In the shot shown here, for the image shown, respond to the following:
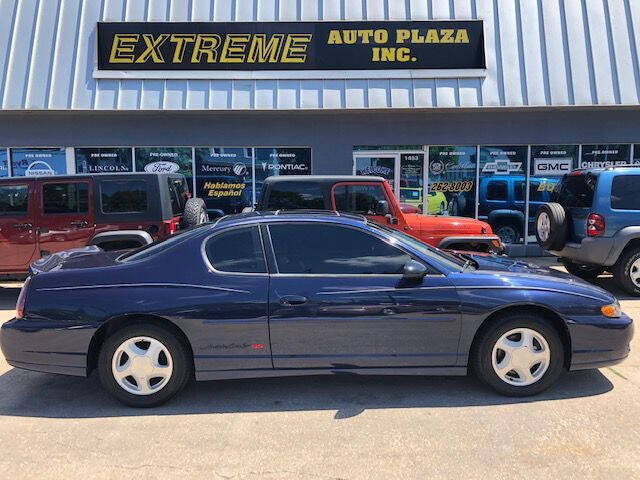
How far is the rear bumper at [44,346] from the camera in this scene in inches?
152

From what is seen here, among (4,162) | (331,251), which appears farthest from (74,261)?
(4,162)

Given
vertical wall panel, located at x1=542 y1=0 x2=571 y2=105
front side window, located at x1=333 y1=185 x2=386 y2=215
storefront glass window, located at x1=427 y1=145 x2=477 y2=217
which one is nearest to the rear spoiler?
front side window, located at x1=333 y1=185 x2=386 y2=215

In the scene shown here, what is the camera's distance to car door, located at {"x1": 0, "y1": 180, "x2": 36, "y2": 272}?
7277 mm

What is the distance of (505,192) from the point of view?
11.7 m

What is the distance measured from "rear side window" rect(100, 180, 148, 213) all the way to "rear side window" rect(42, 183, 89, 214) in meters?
0.26

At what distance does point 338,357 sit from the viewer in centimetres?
393

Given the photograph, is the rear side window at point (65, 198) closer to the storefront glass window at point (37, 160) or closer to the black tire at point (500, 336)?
the storefront glass window at point (37, 160)

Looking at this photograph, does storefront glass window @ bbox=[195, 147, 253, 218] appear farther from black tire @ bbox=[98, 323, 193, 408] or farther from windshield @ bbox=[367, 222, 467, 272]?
black tire @ bbox=[98, 323, 193, 408]

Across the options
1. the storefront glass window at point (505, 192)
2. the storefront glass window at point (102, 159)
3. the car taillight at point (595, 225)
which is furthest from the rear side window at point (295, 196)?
the storefront glass window at point (505, 192)

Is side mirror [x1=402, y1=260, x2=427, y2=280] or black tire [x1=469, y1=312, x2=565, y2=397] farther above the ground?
side mirror [x1=402, y1=260, x2=427, y2=280]

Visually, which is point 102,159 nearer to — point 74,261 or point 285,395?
point 74,261

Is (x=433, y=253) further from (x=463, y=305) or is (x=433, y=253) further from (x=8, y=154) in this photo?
(x=8, y=154)

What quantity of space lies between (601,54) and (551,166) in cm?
241

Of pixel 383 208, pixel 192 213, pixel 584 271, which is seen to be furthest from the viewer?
pixel 584 271
